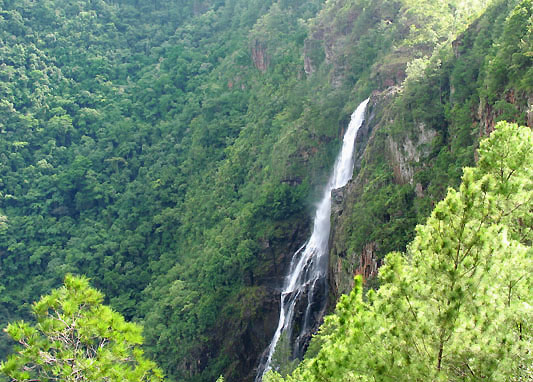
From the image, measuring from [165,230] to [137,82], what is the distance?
16964 mm

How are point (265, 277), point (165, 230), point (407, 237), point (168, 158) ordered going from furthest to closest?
point (168, 158) → point (165, 230) → point (265, 277) → point (407, 237)

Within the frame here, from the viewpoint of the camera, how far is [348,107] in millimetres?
28375

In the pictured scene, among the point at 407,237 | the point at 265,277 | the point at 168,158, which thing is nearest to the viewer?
the point at 407,237

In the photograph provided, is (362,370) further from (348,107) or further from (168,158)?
(168,158)

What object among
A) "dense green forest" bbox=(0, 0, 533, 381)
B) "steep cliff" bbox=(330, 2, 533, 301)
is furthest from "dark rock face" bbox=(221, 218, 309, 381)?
"steep cliff" bbox=(330, 2, 533, 301)

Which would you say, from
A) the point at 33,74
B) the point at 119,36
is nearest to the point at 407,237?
the point at 33,74

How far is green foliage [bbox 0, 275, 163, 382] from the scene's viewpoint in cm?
766

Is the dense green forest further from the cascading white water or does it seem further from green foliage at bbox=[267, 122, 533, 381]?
green foliage at bbox=[267, 122, 533, 381]

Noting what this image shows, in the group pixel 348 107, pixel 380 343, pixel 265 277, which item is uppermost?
pixel 348 107

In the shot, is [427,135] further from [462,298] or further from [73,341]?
[73,341]

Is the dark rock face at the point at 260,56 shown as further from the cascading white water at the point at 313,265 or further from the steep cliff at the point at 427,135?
the steep cliff at the point at 427,135

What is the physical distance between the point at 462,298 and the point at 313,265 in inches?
708

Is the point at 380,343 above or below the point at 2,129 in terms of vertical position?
below

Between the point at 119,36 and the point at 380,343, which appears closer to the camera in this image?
the point at 380,343
